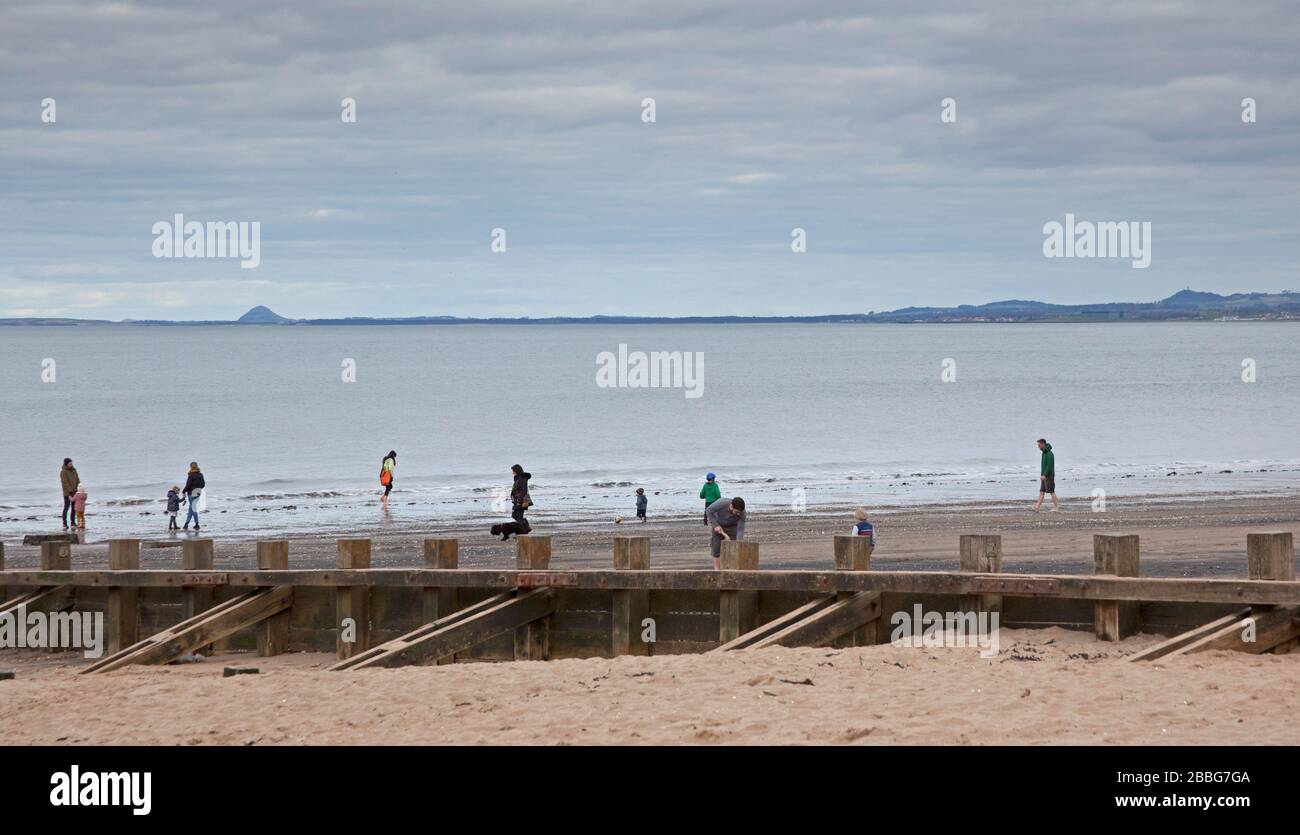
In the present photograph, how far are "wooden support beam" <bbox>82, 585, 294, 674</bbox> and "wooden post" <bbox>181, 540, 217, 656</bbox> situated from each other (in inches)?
17.6

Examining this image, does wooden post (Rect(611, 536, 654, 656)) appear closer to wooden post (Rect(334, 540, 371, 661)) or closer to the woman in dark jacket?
wooden post (Rect(334, 540, 371, 661))

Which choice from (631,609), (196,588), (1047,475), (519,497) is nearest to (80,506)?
(519,497)

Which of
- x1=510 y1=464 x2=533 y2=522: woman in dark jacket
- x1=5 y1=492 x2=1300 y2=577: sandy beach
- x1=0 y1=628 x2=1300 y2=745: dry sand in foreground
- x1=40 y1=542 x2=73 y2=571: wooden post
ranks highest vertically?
x1=510 y1=464 x2=533 y2=522: woman in dark jacket

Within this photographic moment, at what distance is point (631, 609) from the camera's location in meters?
13.9

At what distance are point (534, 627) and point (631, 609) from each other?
1036 mm

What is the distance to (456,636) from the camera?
539 inches

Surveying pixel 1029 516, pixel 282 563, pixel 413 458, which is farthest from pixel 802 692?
pixel 413 458

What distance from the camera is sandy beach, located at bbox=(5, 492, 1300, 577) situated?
→ 24109 millimetres

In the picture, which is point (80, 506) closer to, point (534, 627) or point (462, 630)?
point (534, 627)

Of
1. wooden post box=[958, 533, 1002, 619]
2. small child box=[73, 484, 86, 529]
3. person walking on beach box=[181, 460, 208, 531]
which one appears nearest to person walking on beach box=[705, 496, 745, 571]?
wooden post box=[958, 533, 1002, 619]

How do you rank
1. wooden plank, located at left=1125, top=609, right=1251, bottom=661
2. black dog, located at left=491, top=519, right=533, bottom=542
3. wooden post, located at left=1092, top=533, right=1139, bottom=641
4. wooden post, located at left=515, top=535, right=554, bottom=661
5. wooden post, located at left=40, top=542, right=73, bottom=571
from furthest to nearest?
black dog, located at left=491, top=519, right=533, bottom=542, wooden post, located at left=40, top=542, right=73, bottom=571, wooden post, located at left=515, top=535, right=554, bottom=661, wooden post, located at left=1092, top=533, right=1139, bottom=641, wooden plank, located at left=1125, top=609, right=1251, bottom=661

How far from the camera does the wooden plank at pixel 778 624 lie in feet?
42.1
